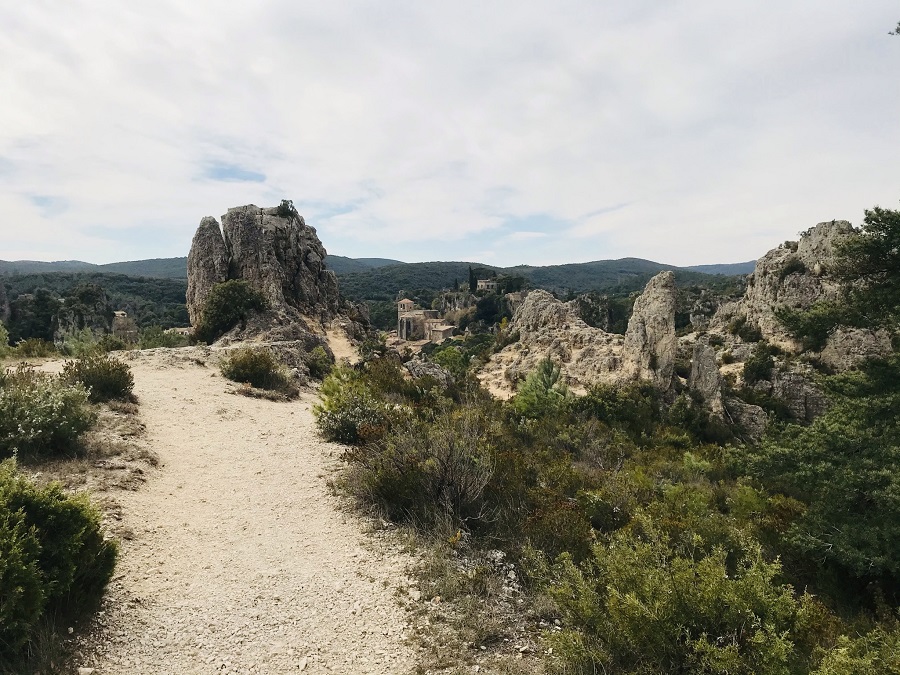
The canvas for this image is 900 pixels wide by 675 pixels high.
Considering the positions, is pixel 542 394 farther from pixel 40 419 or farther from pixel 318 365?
pixel 40 419

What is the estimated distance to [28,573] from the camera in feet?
9.65

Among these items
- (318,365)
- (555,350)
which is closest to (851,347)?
(555,350)

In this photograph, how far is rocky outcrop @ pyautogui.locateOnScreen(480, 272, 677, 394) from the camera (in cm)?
1998

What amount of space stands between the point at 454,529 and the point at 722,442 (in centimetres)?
1648

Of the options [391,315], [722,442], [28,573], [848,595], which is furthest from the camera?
[391,315]

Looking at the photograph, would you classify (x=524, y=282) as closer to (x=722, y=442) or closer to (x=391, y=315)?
(x=391, y=315)

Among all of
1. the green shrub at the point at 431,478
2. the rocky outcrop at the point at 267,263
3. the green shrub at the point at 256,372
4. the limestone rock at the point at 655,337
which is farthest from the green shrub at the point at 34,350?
the limestone rock at the point at 655,337

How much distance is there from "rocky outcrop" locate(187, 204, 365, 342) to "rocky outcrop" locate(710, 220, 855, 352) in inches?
976

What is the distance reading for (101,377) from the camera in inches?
373

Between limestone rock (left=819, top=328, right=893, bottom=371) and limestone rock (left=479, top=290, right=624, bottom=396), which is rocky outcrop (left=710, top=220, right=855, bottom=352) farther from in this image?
limestone rock (left=479, top=290, right=624, bottom=396)

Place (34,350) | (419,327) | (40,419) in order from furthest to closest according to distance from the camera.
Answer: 1. (419,327)
2. (34,350)
3. (40,419)

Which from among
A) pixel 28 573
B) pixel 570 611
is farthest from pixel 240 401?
pixel 570 611

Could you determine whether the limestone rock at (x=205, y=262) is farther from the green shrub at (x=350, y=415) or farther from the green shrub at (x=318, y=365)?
the green shrub at (x=350, y=415)

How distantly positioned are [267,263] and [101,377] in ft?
60.4
